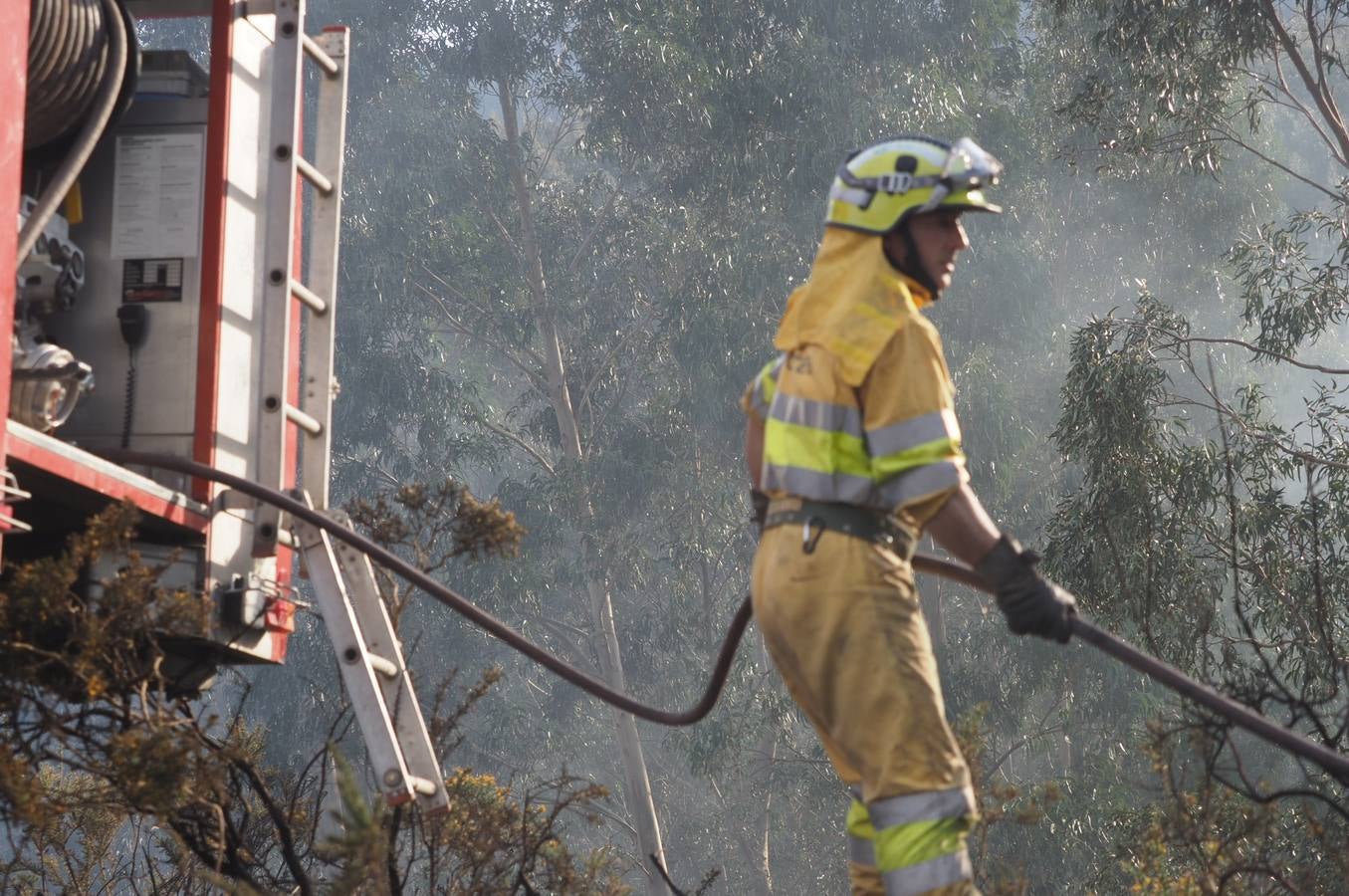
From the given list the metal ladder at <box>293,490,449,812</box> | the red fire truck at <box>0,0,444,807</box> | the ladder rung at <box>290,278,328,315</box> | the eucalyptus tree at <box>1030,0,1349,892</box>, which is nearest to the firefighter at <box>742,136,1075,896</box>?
the metal ladder at <box>293,490,449,812</box>

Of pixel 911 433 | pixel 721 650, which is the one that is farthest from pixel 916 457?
pixel 721 650

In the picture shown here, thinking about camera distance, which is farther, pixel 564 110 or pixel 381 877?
pixel 564 110

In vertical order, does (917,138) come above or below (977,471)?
above

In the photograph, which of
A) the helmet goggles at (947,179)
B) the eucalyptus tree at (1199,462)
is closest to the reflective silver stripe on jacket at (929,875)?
the helmet goggles at (947,179)

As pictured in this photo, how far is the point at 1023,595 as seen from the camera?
381 centimetres

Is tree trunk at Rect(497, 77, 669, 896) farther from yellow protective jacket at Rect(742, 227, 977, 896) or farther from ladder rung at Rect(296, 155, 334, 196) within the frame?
yellow protective jacket at Rect(742, 227, 977, 896)

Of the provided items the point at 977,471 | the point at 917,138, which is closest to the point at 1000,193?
the point at 977,471

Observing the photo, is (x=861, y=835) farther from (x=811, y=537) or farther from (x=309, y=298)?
(x=309, y=298)

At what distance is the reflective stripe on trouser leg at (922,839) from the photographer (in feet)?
11.9

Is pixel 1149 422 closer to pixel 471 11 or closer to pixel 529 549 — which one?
pixel 529 549

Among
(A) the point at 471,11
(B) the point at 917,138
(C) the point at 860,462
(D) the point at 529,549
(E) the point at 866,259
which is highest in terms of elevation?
(A) the point at 471,11

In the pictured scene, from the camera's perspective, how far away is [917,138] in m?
4.27

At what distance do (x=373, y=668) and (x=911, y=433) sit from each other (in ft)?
7.23

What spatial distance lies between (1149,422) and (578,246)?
42.9 feet
